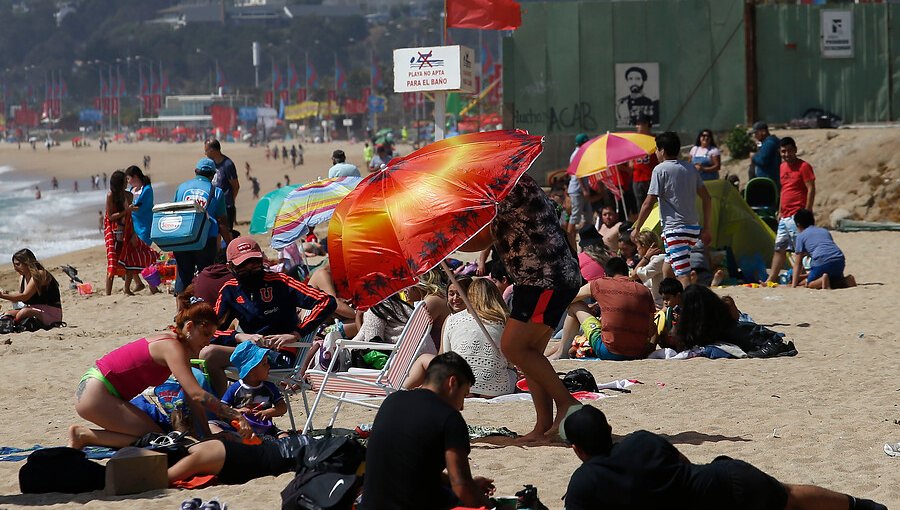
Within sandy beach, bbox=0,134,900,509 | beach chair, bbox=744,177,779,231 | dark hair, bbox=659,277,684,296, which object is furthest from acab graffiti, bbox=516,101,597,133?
dark hair, bbox=659,277,684,296

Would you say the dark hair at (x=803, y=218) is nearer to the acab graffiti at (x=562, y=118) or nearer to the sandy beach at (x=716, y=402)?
the sandy beach at (x=716, y=402)

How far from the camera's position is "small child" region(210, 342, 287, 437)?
6.15 metres

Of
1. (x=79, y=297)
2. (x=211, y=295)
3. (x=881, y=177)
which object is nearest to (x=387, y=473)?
(x=211, y=295)

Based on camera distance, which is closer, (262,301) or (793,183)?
(262,301)

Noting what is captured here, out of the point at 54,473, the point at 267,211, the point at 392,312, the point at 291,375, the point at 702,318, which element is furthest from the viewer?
the point at 267,211

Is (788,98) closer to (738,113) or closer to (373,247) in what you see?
(738,113)

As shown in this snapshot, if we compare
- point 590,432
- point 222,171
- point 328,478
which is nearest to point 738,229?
point 222,171

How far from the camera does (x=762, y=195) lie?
44.7ft

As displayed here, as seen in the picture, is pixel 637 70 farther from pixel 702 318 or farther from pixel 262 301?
pixel 262 301

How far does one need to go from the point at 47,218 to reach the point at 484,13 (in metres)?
37.0

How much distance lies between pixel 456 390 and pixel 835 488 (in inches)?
65.7

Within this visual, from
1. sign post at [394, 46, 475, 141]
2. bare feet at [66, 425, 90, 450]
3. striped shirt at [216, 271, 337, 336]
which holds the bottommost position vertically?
bare feet at [66, 425, 90, 450]

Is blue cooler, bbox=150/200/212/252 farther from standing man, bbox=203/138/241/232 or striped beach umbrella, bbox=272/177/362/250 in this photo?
standing man, bbox=203/138/241/232

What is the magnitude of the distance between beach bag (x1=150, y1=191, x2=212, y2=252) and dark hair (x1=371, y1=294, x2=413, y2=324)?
3333 mm
